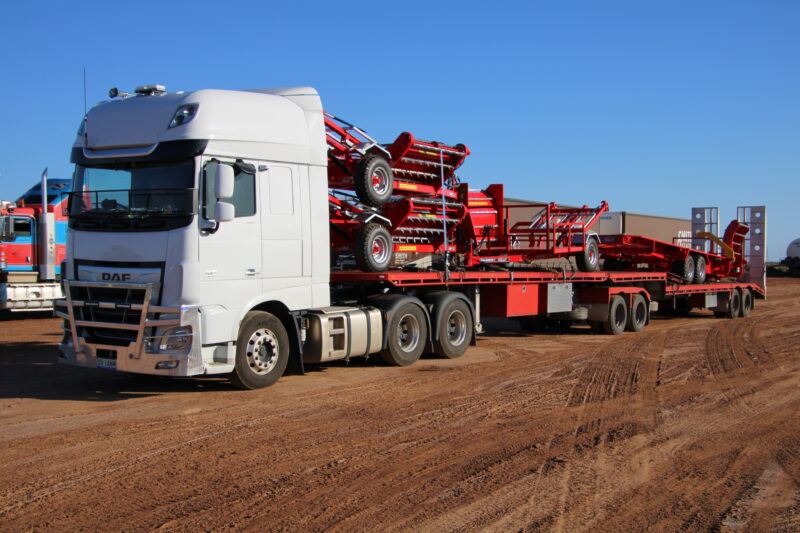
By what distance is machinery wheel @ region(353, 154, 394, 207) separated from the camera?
39.0ft

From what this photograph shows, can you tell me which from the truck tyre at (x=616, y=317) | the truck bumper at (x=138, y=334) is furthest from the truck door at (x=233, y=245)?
the truck tyre at (x=616, y=317)

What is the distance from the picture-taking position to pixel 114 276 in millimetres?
9164

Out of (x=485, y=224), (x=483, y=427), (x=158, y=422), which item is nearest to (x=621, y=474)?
(x=483, y=427)

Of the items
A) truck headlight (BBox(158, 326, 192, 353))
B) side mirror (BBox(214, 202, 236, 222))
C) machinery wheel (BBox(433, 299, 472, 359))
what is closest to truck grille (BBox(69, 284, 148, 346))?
truck headlight (BBox(158, 326, 192, 353))

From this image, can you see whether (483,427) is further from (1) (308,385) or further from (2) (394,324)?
(2) (394,324)

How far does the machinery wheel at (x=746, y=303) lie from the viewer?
78.4 feet

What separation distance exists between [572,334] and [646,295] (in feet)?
8.67

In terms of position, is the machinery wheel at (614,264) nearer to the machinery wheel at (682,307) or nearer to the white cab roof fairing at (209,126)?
the machinery wheel at (682,307)

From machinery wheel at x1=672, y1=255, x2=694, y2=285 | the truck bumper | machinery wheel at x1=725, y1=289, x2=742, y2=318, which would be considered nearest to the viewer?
the truck bumper

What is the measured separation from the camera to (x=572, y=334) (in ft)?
59.3

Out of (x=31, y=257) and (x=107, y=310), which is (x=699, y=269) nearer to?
(x=107, y=310)

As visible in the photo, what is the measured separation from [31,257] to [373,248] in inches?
484

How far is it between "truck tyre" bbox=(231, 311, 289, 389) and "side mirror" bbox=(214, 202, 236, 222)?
1431 mm

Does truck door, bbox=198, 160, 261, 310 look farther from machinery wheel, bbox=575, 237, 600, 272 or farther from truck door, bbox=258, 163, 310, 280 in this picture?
machinery wheel, bbox=575, 237, 600, 272
